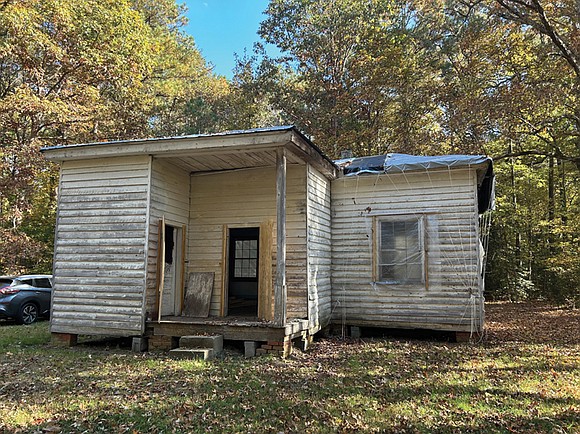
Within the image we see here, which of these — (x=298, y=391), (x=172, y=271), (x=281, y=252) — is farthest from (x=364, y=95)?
(x=298, y=391)

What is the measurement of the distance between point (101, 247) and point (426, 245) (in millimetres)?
6205

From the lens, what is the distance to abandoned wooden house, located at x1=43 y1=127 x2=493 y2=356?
7.39 m

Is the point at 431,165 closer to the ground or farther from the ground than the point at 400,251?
farther from the ground

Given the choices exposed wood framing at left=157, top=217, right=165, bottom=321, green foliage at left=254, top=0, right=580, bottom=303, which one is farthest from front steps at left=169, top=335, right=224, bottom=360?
green foliage at left=254, top=0, right=580, bottom=303

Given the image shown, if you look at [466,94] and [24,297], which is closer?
[24,297]

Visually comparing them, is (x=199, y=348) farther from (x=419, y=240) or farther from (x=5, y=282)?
(x=5, y=282)

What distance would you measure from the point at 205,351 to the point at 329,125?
14.2m

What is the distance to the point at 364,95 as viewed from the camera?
18.4 metres

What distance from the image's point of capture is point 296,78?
2133cm

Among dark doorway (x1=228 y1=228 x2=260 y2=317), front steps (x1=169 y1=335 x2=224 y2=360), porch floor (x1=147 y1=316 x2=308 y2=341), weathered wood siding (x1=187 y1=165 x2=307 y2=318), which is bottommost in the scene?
front steps (x1=169 y1=335 x2=224 y2=360)

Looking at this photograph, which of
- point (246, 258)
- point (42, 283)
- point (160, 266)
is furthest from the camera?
point (42, 283)

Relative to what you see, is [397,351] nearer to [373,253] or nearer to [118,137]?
[373,253]

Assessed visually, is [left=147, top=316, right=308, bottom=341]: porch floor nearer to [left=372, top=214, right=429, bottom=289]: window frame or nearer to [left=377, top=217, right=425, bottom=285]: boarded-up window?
[left=372, top=214, right=429, bottom=289]: window frame

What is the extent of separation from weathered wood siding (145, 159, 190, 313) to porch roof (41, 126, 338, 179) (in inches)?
10.1
